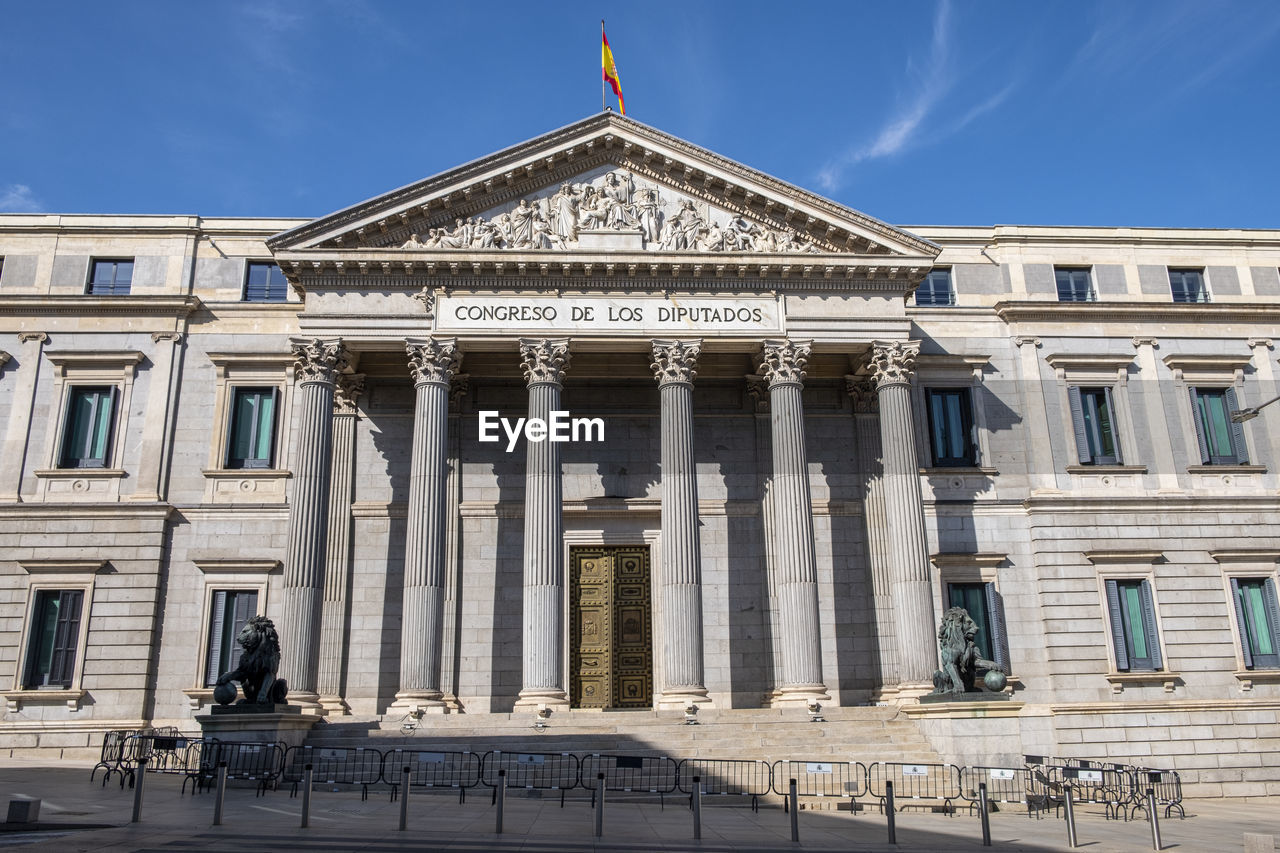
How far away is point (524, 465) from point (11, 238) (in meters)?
18.5

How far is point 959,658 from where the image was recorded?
81.7ft

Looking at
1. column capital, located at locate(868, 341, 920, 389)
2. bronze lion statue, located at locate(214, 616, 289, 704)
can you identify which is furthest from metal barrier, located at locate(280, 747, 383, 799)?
column capital, located at locate(868, 341, 920, 389)

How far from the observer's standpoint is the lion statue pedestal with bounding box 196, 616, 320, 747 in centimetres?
2298

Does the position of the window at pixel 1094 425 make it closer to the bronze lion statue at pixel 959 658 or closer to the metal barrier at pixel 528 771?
the bronze lion statue at pixel 959 658

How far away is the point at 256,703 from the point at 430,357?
10.5 m

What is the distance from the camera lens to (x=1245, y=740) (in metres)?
31.3

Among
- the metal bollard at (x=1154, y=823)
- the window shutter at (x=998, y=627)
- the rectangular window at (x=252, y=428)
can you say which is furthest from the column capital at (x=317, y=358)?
the metal bollard at (x=1154, y=823)

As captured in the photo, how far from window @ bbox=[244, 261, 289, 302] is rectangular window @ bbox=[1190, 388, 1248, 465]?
30.6 m

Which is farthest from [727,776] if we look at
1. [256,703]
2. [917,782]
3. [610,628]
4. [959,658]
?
[256,703]

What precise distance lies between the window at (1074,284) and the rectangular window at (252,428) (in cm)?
2656

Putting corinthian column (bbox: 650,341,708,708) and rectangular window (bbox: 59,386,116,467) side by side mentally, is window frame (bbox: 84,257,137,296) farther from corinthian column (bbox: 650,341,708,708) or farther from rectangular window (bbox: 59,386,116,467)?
corinthian column (bbox: 650,341,708,708)

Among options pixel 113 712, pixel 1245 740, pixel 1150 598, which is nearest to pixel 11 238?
pixel 113 712

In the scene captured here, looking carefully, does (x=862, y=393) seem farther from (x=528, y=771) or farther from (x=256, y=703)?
(x=256, y=703)

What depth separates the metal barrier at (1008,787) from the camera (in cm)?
2245
